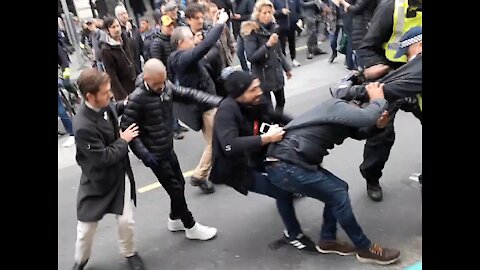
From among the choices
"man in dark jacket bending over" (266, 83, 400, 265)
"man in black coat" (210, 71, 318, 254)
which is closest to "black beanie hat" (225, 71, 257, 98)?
"man in black coat" (210, 71, 318, 254)

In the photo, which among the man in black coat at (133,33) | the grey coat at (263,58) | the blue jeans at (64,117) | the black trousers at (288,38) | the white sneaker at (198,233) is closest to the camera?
the white sneaker at (198,233)

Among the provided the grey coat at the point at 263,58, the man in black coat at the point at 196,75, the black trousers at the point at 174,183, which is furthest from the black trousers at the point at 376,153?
the grey coat at the point at 263,58

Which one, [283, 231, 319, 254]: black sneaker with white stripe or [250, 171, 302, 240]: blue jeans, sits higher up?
[250, 171, 302, 240]: blue jeans

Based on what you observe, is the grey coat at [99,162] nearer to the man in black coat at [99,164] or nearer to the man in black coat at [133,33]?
the man in black coat at [99,164]

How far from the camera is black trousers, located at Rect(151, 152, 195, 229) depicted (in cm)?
414

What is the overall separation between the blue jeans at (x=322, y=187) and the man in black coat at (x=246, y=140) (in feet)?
0.59

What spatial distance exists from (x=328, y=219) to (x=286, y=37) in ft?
21.0

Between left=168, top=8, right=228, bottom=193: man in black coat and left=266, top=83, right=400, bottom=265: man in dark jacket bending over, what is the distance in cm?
132

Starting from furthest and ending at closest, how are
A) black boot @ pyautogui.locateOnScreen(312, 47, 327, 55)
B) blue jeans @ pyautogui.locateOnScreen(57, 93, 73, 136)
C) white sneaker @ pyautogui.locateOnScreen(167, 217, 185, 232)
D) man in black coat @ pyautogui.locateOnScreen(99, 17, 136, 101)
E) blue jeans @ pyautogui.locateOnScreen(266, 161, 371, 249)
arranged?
black boot @ pyautogui.locateOnScreen(312, 47, 327, 55) < blue jeans @ pyautogui.locateOnScreen(57, 93, 73, 136) < man in black coat @ pyautogui.locateOnScreen(99, 17, 136, 101) < white sneaker @ pyautogui.locateOnScreen(167, 217, 185, 232) < blue jeans @ pyautogui.locateOnScreen(266, 161, 371, 249)

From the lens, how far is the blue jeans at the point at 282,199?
3.86 meters

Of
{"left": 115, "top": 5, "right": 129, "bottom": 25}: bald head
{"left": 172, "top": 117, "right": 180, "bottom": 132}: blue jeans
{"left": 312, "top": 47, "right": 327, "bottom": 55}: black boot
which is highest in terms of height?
{"left": 115, "top": 5, "right": 129, "bottom": 25}: bald head

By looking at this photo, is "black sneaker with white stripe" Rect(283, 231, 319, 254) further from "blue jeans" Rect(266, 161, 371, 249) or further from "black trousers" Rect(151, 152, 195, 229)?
"black trousers" Rect(151, 152, 195, 229)

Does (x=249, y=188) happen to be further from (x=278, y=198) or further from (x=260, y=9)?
(x=260, y=9)

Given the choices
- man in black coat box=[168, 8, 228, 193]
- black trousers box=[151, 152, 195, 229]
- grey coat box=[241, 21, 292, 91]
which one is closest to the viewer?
black trousers box=[151, 152, 195, 229]
